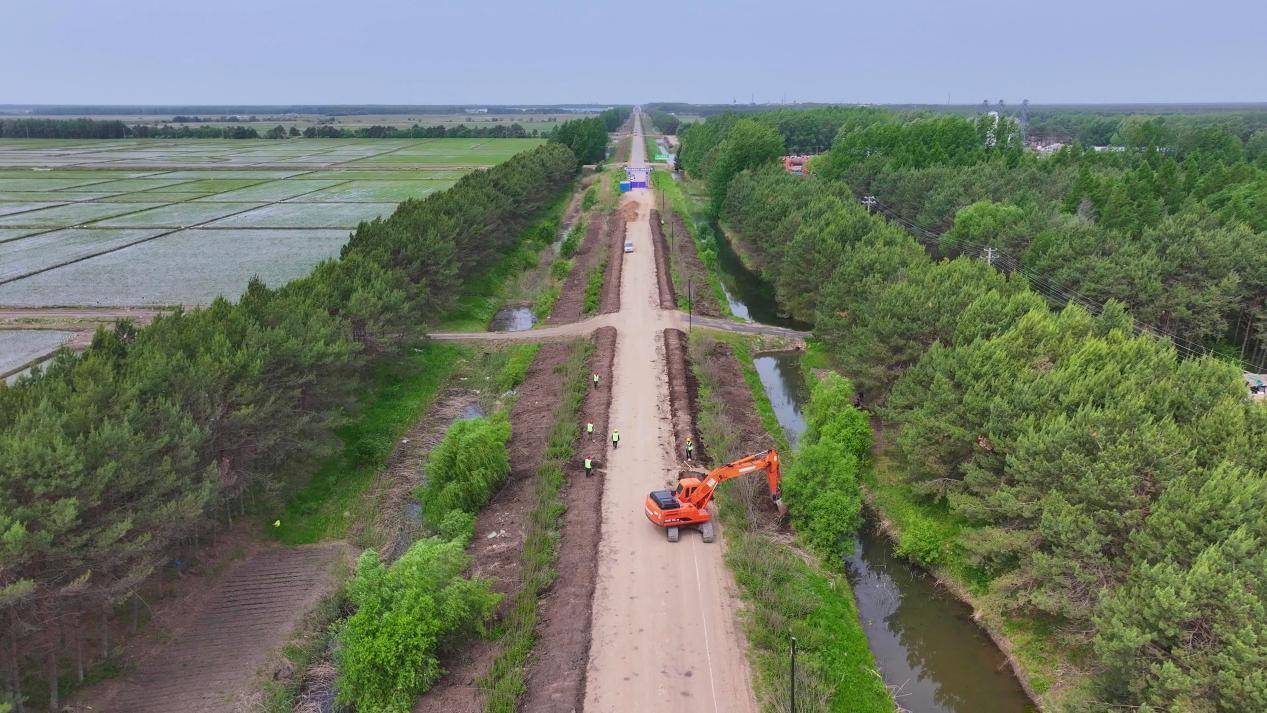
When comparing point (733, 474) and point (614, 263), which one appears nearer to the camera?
point (733, 474)

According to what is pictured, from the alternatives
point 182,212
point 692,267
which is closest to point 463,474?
point 692,267

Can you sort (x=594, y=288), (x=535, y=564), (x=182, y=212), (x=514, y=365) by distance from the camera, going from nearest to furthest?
1. (x=535, y=564)
2. (x=514, y=365)
3. (x=594, y=288)
4. (x=182, y=212)

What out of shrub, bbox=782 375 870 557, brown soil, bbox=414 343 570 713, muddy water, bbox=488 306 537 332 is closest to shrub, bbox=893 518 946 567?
shrub, bbox=782 375 870 557

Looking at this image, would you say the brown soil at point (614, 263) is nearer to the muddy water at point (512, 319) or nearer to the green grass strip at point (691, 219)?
the green grass strip at point (691, 219)

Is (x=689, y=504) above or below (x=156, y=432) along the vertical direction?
below

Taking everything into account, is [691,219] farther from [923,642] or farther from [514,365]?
[923,642]

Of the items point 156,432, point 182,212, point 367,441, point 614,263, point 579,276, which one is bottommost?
point 367,441

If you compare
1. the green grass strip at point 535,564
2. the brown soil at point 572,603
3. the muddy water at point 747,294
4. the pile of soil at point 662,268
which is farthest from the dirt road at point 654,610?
the muddy water at point 747,294
